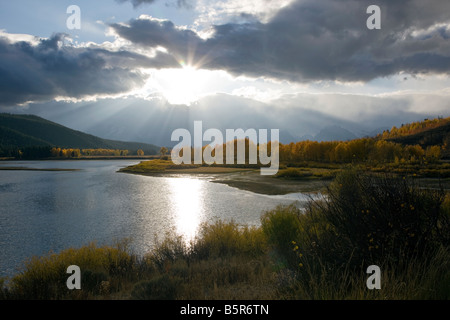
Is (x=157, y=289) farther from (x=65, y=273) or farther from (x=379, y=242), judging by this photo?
(x=379, y=242)

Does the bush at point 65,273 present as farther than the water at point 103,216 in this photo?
No

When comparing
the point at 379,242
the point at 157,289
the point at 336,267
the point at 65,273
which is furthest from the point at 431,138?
the point at 65,273

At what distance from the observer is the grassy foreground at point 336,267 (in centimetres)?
618

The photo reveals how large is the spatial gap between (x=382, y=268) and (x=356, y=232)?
90cm

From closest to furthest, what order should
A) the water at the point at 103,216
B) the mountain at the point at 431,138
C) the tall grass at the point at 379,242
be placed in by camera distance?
the tall grass at the point at 379,242
the water at the point at 103,216
the mountain at the point at 431,138

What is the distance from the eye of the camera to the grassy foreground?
618 centimetres

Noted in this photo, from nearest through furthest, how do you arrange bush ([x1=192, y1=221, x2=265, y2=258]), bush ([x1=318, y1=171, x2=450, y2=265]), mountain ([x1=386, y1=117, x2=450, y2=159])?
1. bush ([x1=318, y1=171, x2=450, y2=265])
2. bush ([x1=192, y1=221, x2=265, y2=258])
3. mountain ([x1=386, y1=117, x2=450, y2=159])

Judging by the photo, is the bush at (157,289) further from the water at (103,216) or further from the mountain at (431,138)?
the mountain at (431,138)

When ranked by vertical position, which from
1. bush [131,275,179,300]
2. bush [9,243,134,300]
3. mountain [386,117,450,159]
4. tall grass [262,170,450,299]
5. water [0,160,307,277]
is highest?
mountain [386,117,450,159]

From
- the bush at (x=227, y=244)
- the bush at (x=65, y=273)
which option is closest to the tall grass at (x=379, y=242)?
the bush at (x=227, y=244)

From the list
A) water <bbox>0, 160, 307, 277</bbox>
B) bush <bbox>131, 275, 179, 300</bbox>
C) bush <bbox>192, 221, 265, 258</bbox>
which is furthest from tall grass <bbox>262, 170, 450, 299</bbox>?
water <bbox>0, 160, 307, 277</bbox>

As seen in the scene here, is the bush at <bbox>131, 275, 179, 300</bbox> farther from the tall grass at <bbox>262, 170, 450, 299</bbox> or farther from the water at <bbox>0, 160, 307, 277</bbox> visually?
the water at <bbox>0, 160, 307, 277</bbox>

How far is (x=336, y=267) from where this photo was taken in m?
6.91

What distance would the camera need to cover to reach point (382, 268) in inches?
263
